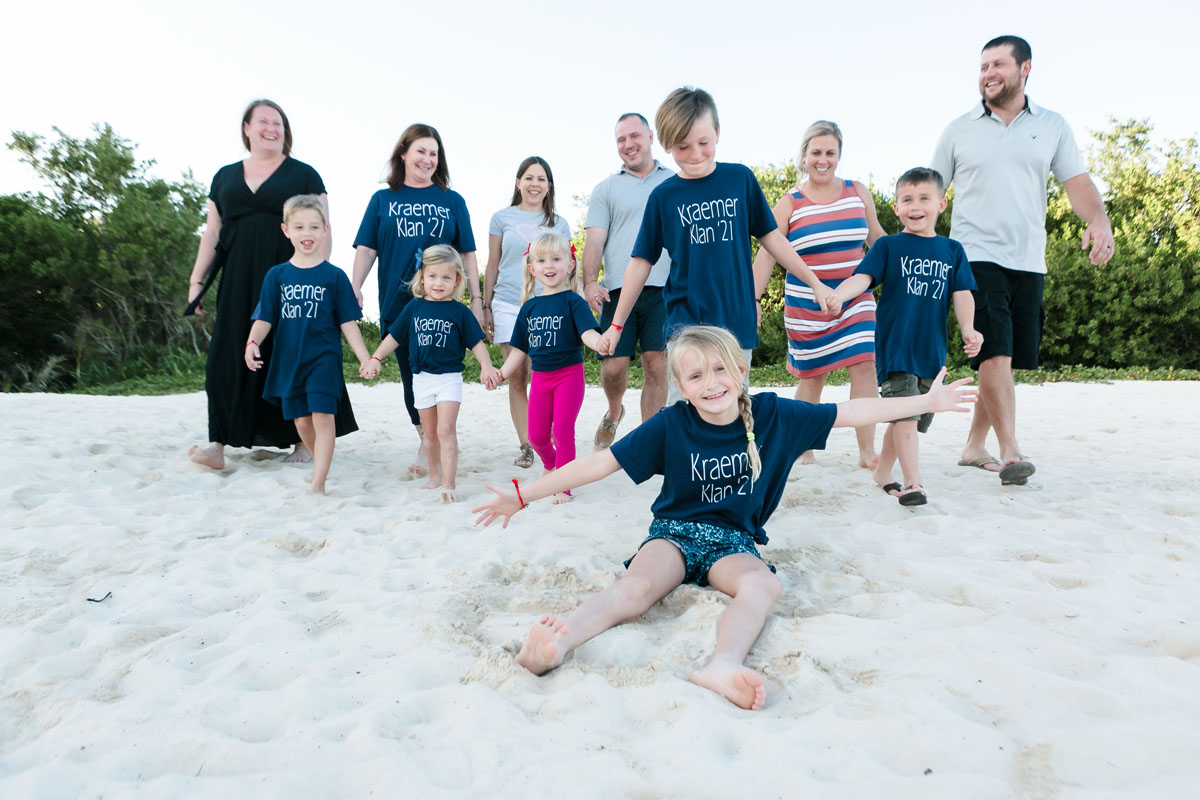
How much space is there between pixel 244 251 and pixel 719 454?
3730 millimetres

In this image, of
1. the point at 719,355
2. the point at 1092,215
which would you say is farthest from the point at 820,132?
the point at 719,355

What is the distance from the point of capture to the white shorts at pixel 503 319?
17.2ft

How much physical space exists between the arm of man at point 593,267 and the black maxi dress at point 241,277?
1861mm

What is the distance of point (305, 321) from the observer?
A: 4492mm

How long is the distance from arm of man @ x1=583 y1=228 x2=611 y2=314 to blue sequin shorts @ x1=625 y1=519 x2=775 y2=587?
2.39 m

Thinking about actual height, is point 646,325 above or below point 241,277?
below

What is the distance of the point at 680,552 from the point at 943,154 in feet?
10.6

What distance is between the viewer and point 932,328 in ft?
12.6

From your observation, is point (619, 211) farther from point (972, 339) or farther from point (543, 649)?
point (543, 649)

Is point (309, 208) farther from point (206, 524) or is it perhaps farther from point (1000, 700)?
point (1000, 700)

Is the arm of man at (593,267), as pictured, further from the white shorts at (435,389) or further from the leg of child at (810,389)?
the leg of child at (810,389)

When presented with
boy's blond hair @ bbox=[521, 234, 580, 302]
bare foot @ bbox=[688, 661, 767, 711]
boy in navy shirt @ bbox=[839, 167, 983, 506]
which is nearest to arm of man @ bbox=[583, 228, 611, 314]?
boy's blond hair @ bbox=[521, 234, 580, 302]

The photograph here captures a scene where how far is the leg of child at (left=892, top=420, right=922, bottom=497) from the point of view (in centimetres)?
374

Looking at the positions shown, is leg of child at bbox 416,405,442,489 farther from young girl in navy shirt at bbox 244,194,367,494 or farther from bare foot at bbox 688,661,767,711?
bare foot at bbox 688,661,767,711
